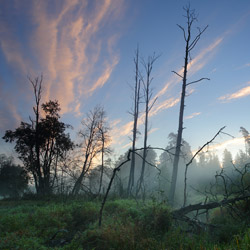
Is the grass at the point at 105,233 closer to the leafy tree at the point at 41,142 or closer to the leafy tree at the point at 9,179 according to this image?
the leafy tree at the point at 41,142

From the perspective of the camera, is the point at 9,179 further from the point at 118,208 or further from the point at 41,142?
the point at 118,208

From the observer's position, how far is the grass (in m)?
3.64

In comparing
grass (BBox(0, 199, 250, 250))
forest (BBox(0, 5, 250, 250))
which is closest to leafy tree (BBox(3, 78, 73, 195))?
forest (BBox(0, 5, 250, 250))

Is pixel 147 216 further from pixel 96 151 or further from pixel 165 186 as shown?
pixel 165 186

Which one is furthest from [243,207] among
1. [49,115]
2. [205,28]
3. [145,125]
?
[49,115]

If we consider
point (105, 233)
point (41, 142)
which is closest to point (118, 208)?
point (105, 233)

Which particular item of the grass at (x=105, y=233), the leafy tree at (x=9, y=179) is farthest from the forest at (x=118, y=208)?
the leafy tree at (x=9, y=179)

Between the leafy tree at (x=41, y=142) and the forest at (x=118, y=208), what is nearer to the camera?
the forest at (x=118, y=208)

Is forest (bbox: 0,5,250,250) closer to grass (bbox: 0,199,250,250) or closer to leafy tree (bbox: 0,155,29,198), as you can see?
grass (bbox: 0,199,250,250)

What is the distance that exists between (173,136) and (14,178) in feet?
138

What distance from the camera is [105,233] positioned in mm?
4246

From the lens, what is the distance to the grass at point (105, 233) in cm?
364

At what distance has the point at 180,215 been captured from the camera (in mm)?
5957

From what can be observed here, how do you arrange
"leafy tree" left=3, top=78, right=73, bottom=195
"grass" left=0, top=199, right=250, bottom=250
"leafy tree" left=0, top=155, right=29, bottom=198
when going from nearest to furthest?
"grass" left=0, top=199, right=250, bottom=250 < "leafy tree" left=3, top=78, right=73, bottom=195 < "leafy tree" left=0, top=155, right=29, bottom=198
